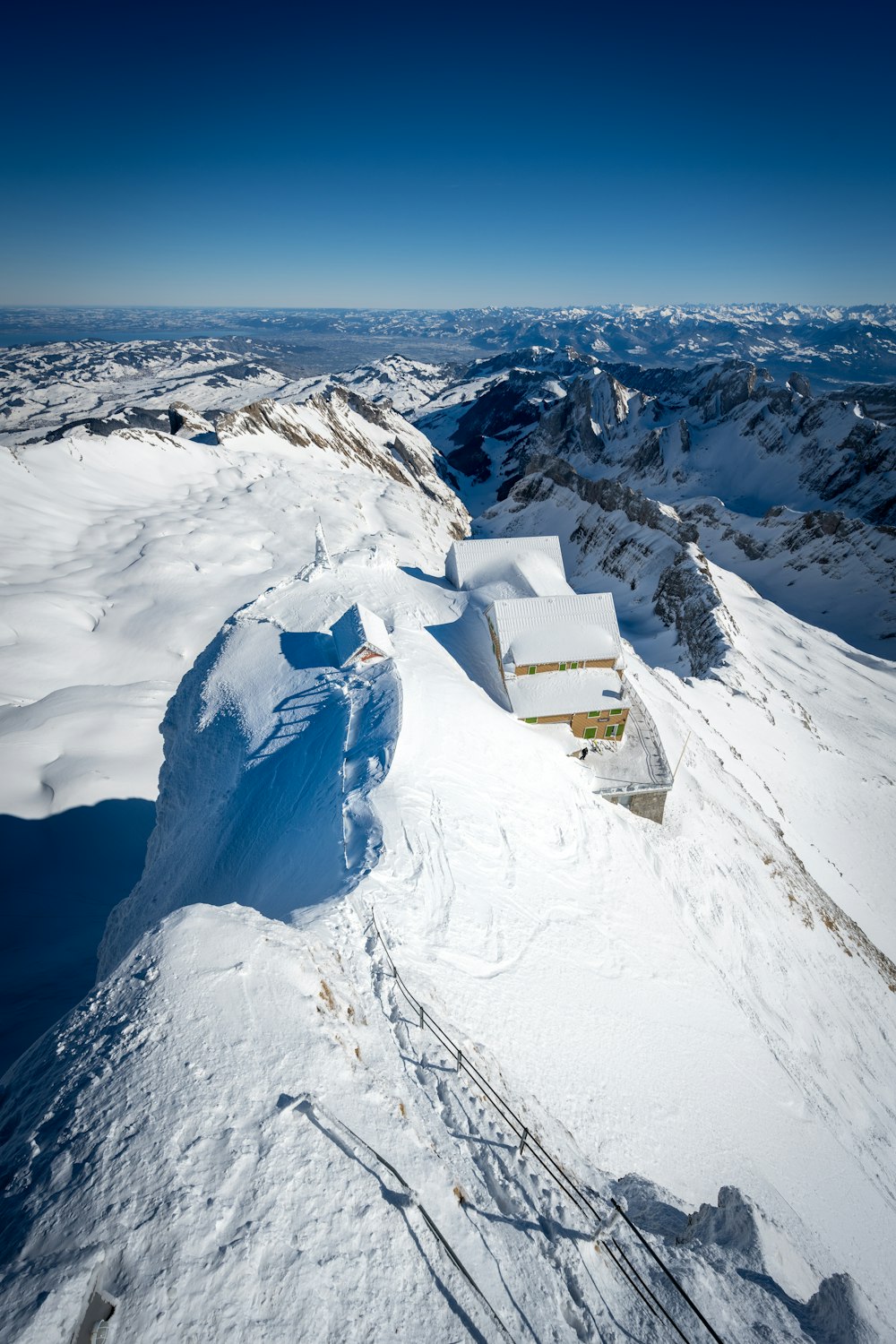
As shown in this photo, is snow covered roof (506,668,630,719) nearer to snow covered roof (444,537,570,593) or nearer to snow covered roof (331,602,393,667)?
snow covered roof (331,602,393,667)

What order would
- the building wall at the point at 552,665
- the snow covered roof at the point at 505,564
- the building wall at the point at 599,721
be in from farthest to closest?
1. the snow covered roof at the point at 505,564
2. the building wall at the point at 552,665
3. the building wall at the point at 599,721

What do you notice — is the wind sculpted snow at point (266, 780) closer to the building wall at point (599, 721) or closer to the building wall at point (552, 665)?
the building wall at point (552, 665)

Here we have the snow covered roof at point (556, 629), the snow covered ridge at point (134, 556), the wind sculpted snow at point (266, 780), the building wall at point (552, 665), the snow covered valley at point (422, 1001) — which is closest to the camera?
the snow covered valley at point (422, 1001)

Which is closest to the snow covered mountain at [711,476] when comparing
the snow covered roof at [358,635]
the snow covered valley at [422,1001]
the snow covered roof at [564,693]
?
the snow covered roof at [564,693]

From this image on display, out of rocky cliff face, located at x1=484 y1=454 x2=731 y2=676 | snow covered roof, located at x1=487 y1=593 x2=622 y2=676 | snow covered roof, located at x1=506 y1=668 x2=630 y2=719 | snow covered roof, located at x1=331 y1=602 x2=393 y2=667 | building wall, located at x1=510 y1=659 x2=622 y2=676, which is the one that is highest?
snow covered roof, located at x1=331 y1=602 x2=393 y2=667

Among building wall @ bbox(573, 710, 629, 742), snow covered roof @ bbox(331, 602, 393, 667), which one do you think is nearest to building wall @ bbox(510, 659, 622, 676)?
building wall @ bbox(573, 710, 629, 742)
